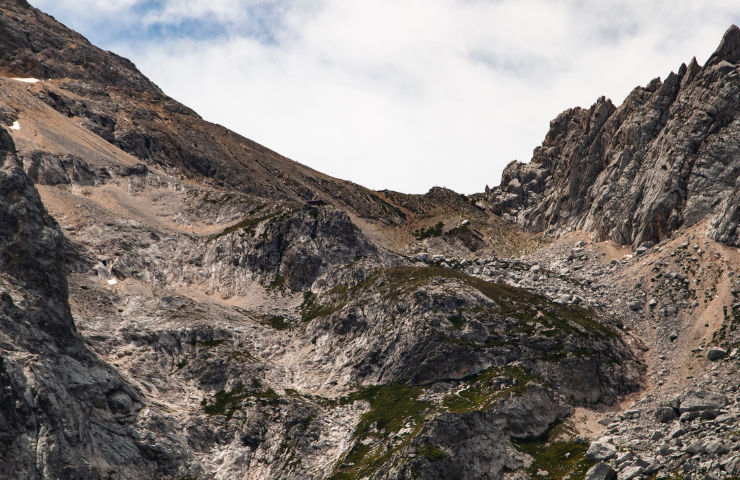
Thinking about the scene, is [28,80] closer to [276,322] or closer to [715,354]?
[276,322]

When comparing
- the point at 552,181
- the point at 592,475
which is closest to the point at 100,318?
the point at 592,475

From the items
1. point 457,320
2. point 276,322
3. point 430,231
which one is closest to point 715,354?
point 457,320

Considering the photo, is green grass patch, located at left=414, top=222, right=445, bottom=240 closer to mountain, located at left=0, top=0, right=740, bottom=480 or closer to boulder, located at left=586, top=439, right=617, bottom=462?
mountain, located at left=0, top=0, right=740, bottom=480

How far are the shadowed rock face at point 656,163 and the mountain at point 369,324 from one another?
1.56ft

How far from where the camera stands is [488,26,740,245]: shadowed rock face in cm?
12369

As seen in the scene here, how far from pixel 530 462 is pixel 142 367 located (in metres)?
46.4

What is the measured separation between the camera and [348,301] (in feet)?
377

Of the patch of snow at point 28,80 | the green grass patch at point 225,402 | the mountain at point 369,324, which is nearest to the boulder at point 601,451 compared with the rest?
the mountain at point 369,324

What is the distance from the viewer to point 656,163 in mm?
134000

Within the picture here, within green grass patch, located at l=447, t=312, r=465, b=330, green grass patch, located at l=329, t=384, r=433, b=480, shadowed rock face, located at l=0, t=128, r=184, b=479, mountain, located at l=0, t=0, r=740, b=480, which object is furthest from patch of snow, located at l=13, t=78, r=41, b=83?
green grass patch, located at l=329, t=384, r=433, b=480

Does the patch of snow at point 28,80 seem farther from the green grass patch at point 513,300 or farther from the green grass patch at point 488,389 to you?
the green grass patch at point 488,389

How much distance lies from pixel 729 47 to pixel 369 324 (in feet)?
259

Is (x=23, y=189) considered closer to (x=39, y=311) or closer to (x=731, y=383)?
(x=39, y=311)

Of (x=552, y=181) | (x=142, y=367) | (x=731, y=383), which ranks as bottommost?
(x=142, y=367)
